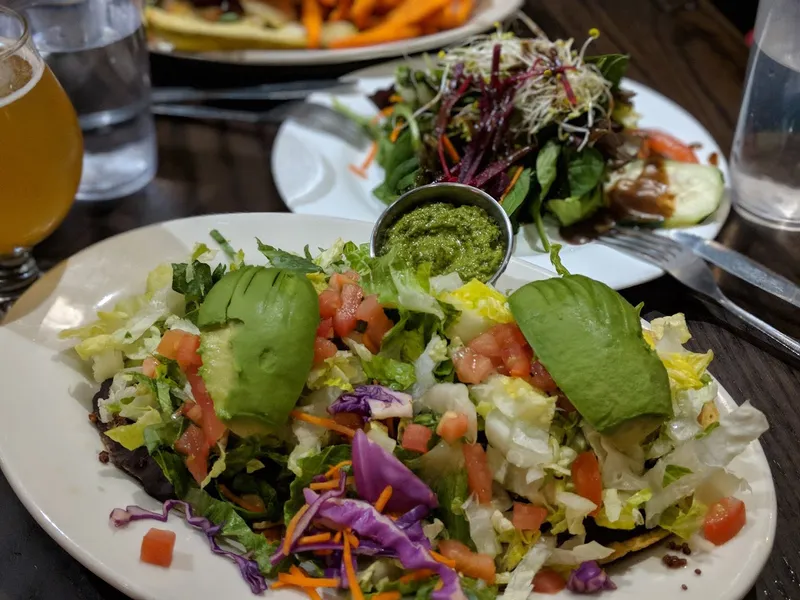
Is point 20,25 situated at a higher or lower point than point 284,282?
higher

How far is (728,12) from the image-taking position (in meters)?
4.65

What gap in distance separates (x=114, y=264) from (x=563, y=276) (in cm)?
110

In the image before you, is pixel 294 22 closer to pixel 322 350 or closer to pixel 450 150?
pixel 450 150

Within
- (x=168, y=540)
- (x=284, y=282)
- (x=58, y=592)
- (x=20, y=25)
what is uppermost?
Answer: (x=20, y=25)

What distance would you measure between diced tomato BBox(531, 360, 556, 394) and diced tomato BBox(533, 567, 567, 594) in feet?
1.10

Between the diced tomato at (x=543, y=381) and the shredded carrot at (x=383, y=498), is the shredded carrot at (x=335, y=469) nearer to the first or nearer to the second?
the shredded carrot at (x=383, y=498)

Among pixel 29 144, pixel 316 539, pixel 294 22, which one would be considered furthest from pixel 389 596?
pixel 294 22

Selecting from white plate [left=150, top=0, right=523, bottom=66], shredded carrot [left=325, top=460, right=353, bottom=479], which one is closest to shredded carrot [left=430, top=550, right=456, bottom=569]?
shredded carrot [left=325, top=460, right=353, bottom=479]

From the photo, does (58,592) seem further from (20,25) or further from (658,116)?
(658,116)

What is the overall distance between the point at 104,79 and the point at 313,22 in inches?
42.4

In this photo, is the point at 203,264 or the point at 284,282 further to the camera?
the point at 203,264

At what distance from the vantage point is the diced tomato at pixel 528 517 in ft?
4.89

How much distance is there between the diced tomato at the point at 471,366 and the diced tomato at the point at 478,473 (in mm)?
135

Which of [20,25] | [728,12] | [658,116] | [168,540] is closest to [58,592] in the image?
[168,540]
